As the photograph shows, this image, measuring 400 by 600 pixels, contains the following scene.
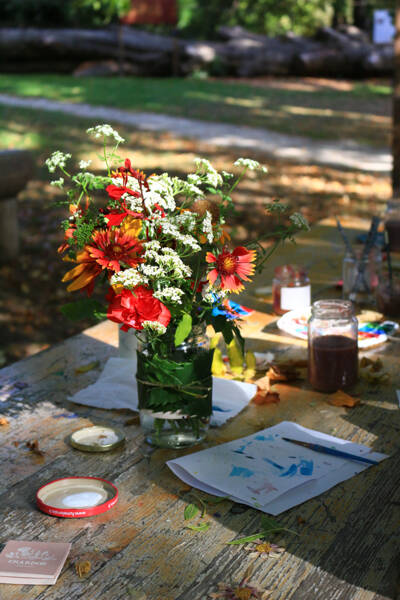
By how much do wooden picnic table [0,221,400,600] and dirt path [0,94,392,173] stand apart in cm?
710

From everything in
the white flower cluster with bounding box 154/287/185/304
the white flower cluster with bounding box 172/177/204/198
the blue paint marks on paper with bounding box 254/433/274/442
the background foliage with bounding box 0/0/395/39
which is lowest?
the blue paint marks on paper with bounding box 254/433/274/442

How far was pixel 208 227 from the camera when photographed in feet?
4.69

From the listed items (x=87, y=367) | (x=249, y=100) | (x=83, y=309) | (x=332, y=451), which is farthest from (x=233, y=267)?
(x=249, y=100)

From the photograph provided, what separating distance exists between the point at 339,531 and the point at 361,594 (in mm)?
169

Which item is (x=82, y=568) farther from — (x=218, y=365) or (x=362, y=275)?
(x=362, y=275)

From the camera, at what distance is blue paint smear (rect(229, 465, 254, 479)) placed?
1.45 meters

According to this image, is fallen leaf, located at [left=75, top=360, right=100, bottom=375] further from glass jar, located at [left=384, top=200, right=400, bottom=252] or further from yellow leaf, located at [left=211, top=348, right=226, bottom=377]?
glass jar, located at [left=384, top=200, right=400, bottom=252]

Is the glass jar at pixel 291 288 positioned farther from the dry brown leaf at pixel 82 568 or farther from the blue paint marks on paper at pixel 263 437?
the dry brown leaf at pixel 82 568

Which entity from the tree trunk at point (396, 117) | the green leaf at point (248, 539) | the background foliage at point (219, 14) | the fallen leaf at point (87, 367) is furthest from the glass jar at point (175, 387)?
the background foliage at point (219, 14)

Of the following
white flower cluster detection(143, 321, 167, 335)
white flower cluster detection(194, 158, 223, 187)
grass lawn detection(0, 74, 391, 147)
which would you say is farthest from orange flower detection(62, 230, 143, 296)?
grass lawn detection(0, 74, 391, 147)

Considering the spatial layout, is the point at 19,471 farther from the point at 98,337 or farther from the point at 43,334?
the point at 43,334

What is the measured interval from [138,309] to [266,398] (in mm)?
A: 502

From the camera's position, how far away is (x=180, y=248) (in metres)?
1.43

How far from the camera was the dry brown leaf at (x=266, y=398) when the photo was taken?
178 centimetres
